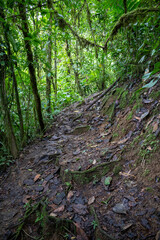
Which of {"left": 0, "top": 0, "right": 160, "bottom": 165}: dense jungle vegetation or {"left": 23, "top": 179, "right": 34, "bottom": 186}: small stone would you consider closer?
{"left": 23, "top": 179, "right": 34, "bottom": 186}: small stone

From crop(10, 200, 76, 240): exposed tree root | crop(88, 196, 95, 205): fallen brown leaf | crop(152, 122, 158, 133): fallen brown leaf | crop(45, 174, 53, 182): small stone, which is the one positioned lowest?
crop(45, 174, 53, 182): small stone

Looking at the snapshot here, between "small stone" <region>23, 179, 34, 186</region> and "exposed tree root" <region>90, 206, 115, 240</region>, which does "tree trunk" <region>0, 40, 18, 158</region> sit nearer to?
"small stone" <region>23, 179, 34, 186</region>

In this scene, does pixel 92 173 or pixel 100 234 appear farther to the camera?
pixel 92 173

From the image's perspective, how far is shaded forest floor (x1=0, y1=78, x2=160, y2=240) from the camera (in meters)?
1.80

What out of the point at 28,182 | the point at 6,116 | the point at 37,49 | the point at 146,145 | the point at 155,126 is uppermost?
the point at 37,49

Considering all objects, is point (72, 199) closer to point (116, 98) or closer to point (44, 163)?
point (44, 163)

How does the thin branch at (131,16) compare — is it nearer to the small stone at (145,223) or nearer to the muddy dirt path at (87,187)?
the muddy dirt path at (87,187)

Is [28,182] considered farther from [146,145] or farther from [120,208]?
[146,145]

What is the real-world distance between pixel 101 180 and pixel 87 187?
26 cm

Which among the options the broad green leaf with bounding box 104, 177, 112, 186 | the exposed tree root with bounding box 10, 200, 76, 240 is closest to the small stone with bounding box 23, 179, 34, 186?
the exposed tree root with bounding box 10, 200, 76, 240

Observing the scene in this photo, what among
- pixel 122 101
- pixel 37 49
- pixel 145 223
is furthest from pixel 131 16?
pixel 145 223

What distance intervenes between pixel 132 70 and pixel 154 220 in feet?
11.7

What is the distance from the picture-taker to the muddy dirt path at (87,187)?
1.76 meters

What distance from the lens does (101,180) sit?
2.45 meters
